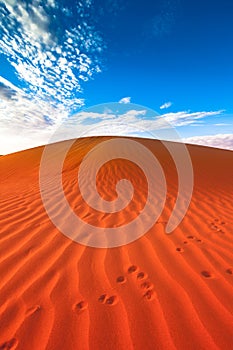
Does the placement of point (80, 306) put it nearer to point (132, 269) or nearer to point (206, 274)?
point (132, 269)

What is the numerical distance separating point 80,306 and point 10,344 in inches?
23.0

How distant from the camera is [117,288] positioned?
7.11 feet

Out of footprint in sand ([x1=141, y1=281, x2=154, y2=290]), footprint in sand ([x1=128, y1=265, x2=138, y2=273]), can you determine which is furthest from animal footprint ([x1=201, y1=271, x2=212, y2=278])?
footprint in sand ([x1=128, y1=265, x2=138, y2=273])

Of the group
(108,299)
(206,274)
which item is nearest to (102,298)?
(108,299)

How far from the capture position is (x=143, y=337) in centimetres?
165

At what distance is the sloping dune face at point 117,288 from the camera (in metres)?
1.66

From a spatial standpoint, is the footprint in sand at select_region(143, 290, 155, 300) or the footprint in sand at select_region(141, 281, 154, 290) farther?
the footprint in sand at select_region(141, 281, 154, 290)

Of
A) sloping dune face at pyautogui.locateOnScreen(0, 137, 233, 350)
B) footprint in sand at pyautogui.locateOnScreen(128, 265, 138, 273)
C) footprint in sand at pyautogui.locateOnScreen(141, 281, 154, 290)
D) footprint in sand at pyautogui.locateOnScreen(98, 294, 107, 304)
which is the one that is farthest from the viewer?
footprint in sand at pyautogui.locateOnScreen(128, 265, 138, 273)

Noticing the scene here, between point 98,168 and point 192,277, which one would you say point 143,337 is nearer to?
point 192,277

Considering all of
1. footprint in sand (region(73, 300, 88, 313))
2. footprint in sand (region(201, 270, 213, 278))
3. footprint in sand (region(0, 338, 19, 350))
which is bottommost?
footprint in sand (region(0, 338, 19, 350))

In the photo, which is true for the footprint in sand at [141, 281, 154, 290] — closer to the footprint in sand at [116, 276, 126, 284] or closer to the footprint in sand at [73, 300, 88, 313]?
the footprint in sand at [116, 276, 126, 284]

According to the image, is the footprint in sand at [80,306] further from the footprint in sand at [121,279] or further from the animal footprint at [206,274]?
the animal footprint at [206,274]

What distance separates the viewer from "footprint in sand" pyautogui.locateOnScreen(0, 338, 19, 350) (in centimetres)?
155

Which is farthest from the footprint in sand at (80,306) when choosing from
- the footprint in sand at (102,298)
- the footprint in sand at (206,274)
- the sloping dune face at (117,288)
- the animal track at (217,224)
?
the animal track at (217,224)
